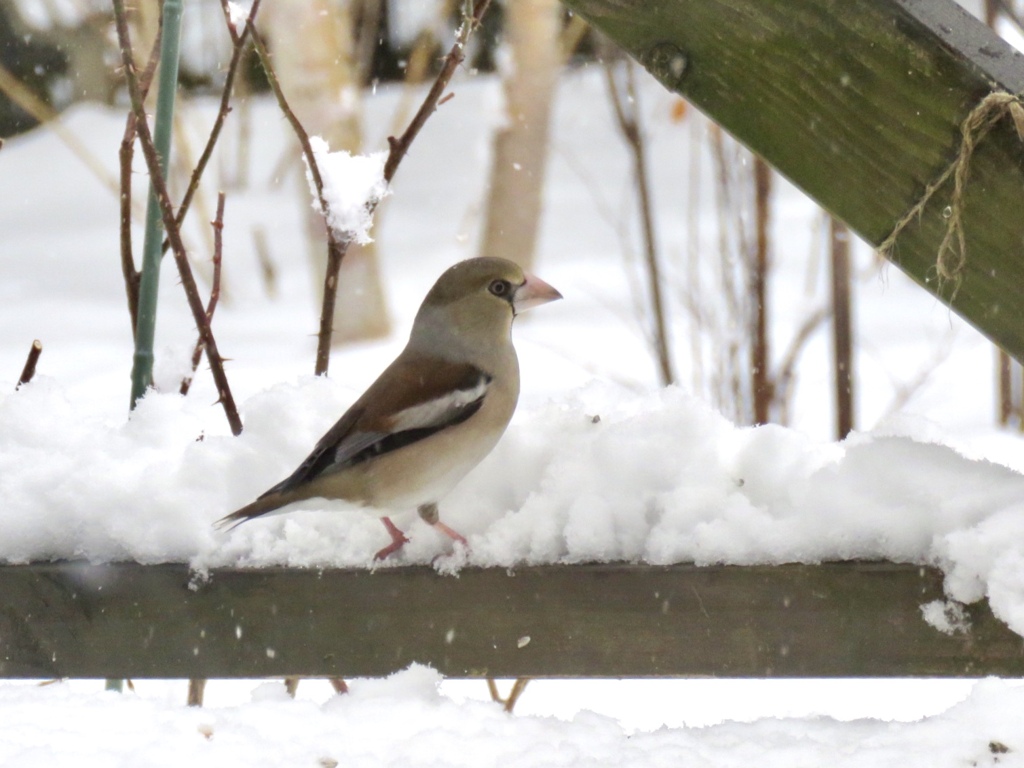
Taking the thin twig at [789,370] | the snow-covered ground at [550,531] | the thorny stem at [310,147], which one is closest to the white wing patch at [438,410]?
the snow-covered ground at [550,531]

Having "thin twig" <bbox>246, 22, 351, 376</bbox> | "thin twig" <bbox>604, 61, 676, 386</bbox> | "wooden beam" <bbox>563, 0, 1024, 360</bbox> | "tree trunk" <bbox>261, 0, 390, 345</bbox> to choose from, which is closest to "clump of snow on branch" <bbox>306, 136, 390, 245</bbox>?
"thin twig" <bbox>246, 22, 351, 376</bbox>

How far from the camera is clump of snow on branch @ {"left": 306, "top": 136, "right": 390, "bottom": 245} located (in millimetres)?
2113

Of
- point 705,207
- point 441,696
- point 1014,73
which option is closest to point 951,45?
point 1014,73

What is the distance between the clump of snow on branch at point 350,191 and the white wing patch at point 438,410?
1.04ft

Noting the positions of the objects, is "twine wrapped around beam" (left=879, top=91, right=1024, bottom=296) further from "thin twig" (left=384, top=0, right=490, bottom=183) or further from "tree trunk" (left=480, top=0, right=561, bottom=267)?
"tree trunk" (left=480, top=0, right=561, bottom=267)

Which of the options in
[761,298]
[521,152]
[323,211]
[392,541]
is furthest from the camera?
[521,152]

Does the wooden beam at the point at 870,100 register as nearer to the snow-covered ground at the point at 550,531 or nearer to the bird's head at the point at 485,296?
the snow-covered ground at the point at 550,531

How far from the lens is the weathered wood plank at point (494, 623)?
5.38 feet

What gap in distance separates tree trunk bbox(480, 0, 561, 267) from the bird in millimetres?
6578

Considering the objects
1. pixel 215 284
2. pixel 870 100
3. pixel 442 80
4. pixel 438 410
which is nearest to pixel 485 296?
pixel 438 410

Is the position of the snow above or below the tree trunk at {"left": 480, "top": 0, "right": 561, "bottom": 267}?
below

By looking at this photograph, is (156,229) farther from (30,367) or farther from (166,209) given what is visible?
(30,367)

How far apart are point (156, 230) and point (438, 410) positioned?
65 centimetres

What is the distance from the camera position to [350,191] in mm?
2145
